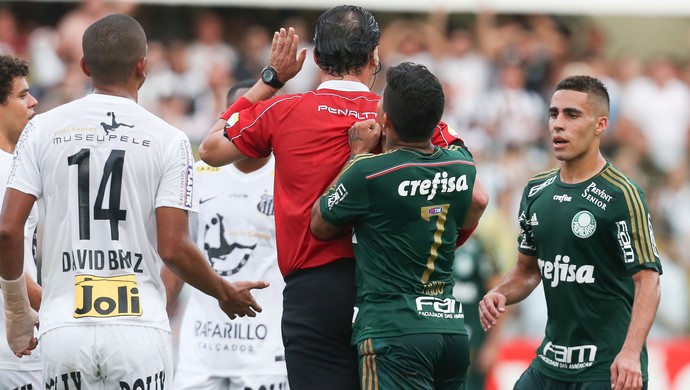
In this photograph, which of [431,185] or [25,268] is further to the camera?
[25,268]

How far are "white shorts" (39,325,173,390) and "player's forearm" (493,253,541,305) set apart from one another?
257 centimetres

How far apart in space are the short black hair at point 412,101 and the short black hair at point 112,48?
1.46 meters

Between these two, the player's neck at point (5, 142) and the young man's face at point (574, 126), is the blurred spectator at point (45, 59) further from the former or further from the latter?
the young man's face at point (574, 126)

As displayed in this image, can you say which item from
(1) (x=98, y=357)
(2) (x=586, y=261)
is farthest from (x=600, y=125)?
(1) (x=98, y=357)

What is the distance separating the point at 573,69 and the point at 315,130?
1293 cm

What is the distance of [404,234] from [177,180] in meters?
1.31

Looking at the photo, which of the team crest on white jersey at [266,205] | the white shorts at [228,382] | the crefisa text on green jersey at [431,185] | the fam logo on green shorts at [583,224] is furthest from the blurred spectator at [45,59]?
the crefisa text on green jersey at [431,185]

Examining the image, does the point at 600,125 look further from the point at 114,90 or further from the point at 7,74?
the point at 7,74

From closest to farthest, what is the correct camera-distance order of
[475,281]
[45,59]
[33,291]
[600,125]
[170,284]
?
[33,291] → [600,125] → [170,284] → [475,281] → [45,59]

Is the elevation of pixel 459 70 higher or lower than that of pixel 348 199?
higher

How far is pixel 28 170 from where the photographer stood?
615cm

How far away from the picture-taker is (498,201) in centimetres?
1581

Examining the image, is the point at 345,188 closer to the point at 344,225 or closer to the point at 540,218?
the point at 344,225

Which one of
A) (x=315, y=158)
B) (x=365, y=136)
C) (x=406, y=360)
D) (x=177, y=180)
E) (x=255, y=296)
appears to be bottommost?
(x=406, y=360)
